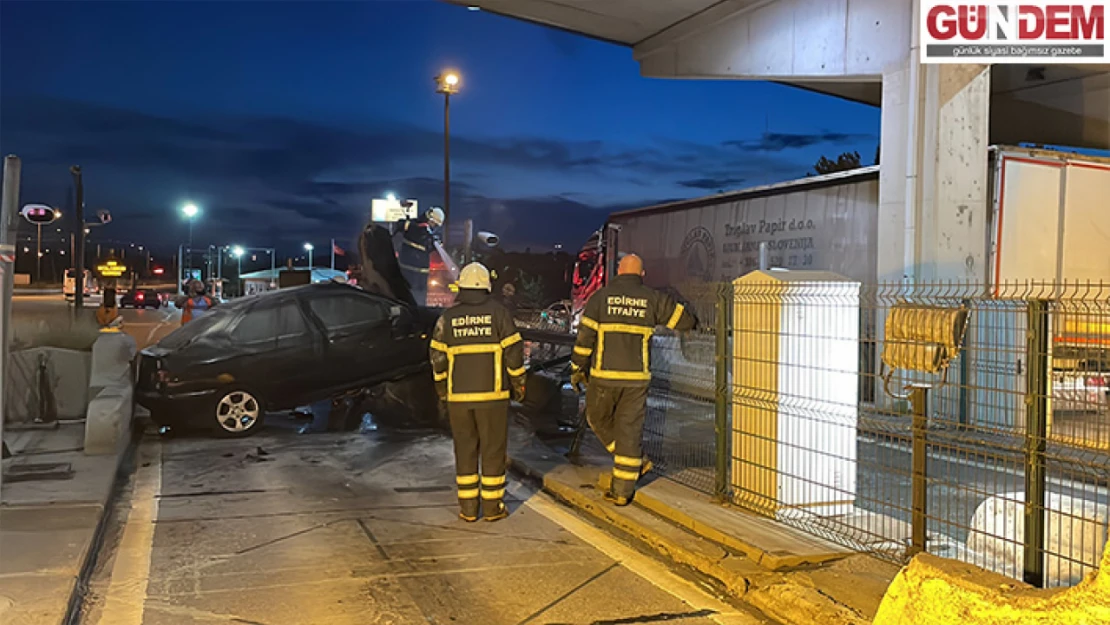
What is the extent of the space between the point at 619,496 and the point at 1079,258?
7.83 m

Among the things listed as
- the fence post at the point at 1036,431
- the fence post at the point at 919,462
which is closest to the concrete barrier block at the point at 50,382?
the fence post at the point at 919,462

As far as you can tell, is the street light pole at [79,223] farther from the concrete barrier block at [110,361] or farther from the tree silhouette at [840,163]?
the tree silhouette at [840,163]

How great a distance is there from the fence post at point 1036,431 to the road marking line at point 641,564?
4.40ft

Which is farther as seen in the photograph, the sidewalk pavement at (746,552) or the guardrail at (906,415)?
the sidewalk pavement at (746,552)

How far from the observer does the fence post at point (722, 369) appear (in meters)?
6.12

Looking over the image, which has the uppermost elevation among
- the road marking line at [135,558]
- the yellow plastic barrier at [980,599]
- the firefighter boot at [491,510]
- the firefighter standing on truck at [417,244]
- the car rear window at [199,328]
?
the firefighter standing on truck at [417,244]

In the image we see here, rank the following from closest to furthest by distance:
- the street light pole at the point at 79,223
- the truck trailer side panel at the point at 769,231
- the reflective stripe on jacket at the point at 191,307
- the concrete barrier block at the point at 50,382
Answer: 1. the concrete barrier block at the point at 50,382
2. the truck trailer side panel at the point at 769,231
3. the reflective stripe on jacket at the point at 191,307
4. the street light pole at the point at 79,223

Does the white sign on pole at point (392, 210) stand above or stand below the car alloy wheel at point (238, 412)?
above

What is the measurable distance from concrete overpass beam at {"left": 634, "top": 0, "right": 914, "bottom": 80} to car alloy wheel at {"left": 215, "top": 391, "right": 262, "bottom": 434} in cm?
884

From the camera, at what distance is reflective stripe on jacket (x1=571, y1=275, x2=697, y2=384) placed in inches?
255

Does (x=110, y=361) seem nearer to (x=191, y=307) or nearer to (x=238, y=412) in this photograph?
(x=238, y=412)

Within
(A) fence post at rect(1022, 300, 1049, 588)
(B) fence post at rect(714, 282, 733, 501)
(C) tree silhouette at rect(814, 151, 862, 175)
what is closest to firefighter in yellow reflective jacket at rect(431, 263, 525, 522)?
(B) fence post at rect(714, 282, 733, 501)

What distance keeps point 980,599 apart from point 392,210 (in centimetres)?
1597

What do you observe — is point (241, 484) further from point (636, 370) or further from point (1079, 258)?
point (1079, 258)
